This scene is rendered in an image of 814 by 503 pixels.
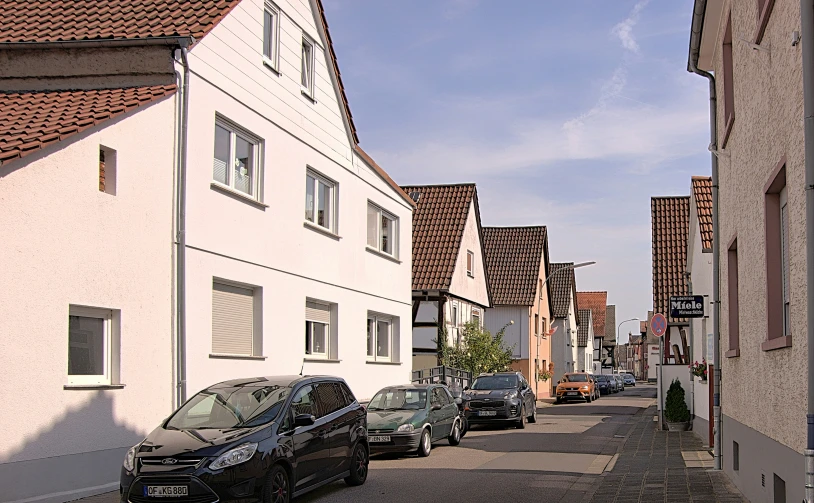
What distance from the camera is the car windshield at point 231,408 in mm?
10922

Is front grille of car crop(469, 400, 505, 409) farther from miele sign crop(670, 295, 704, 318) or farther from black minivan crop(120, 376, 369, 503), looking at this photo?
black minivan crop(120, 376, 369, 503)

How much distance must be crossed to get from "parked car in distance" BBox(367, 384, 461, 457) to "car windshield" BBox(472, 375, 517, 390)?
6602 millimetres

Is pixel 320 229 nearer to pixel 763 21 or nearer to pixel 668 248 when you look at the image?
pixel 763 21

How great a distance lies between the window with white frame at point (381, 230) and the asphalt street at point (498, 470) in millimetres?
5693

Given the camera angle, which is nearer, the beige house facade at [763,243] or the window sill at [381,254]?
the beige house facade at [763,243]

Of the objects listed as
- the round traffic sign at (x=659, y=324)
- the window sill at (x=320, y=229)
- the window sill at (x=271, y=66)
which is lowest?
the round traffic sign at (x=659, y=324)

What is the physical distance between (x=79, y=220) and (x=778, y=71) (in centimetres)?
837

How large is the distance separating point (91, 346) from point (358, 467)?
160 inches

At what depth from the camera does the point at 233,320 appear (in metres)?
16.1

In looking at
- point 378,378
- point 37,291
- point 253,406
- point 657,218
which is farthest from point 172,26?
point 657,218

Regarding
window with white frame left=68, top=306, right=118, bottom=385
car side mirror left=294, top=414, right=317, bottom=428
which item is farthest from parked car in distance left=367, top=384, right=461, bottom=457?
window with white frame left=68, top=306, right=118, bottom=385

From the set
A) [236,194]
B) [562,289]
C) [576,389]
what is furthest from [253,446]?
[562,289]

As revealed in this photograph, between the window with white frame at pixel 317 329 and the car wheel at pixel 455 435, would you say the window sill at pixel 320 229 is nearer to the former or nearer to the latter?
the window with white frame at pixel 317 329

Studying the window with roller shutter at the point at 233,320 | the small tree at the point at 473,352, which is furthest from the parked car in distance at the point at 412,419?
the small tree at the point at 473,352
